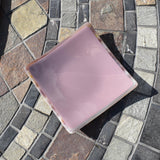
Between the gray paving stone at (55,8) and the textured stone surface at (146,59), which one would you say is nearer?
the textured stone surface at (146,59)

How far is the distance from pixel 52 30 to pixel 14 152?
1.06 meters

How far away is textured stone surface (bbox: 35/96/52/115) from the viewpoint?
1.63m

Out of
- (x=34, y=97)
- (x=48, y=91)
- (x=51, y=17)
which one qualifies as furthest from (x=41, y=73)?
(x=51, y=17)

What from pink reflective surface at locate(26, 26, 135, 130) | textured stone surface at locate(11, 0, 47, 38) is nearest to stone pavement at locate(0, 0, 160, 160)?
textured stone surface at locate(11, 0, 47, 38)

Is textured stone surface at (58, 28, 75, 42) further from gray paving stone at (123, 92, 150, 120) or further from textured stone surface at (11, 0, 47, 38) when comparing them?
gray paving stone at (123, 92, 150, 120)

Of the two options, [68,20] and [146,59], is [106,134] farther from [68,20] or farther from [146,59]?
[68,20]

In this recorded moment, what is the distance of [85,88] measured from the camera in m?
1.48

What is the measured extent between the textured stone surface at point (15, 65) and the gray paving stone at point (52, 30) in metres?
0.25

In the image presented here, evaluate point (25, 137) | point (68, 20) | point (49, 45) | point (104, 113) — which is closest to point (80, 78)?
point (104, 113)

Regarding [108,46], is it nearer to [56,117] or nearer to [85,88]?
[85,88]

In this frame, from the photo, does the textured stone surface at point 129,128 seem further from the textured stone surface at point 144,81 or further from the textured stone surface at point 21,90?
the textured stone surface at point 21,90

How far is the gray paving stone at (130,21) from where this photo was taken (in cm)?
160

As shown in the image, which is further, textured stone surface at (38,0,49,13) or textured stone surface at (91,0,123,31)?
textured stone surface at (38,0,49,13)

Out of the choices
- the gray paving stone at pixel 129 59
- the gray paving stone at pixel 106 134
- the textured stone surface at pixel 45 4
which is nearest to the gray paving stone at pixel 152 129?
the gray paving stone at pixel 106 134
